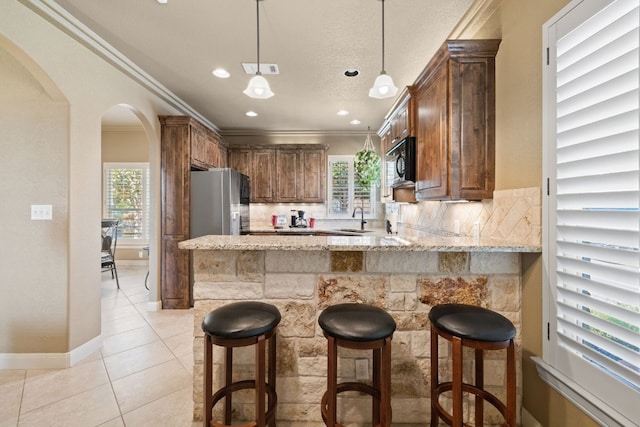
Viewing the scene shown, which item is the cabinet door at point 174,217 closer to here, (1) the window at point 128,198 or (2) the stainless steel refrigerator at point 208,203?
(2) the stainless steel refrigerator at point 208,203

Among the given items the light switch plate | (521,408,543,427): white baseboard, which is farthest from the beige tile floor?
(521,408,543,427): white baseboard

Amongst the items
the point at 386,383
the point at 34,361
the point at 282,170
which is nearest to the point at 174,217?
the point at 34,361

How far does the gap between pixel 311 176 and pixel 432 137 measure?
3.28 metres

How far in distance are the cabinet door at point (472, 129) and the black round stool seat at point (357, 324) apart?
1.08 meters

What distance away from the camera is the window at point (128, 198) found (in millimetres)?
5948

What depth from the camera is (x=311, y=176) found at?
530 centimetres

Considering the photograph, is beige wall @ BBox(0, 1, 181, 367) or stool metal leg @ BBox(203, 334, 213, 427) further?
beige wall @ BBox(0, 1, 181, 367)

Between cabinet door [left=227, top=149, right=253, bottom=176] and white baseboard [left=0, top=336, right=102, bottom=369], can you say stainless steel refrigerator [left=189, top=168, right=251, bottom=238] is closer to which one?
cabinet door [left=227, top=149, right=253, bottom=176]

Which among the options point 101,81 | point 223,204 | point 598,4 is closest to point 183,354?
point 223,204

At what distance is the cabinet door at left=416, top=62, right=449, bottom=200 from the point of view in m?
1.99

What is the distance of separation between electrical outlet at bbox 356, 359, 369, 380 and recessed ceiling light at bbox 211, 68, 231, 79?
122 inches

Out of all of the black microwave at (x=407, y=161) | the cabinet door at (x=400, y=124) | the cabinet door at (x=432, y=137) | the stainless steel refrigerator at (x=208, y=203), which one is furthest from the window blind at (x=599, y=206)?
the stainless steel refrigerator at (x=208, y=203)

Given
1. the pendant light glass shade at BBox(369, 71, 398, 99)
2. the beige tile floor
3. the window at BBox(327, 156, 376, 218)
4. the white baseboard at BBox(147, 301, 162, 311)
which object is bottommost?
the beige tile floor

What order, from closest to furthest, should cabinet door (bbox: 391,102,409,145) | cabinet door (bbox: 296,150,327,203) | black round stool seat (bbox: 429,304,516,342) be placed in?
black round stool seat (bbox: 429,304,516,342)
cabinet door (bbox: 391,102,409,145)
cabinet door (bbox: 296,150,327,203)
